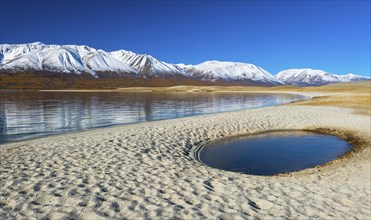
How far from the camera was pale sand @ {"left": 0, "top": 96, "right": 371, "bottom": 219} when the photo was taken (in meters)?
8.53

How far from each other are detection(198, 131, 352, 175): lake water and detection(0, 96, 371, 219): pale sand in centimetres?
136

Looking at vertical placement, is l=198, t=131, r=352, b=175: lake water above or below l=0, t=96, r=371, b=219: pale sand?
below

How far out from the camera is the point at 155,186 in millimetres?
10367

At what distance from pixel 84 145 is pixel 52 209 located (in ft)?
28.9

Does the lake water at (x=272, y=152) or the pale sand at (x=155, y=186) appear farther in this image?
the lake water at (x=272, y=152)

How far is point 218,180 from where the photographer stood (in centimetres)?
1137

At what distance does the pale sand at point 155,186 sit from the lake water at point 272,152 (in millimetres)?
1358

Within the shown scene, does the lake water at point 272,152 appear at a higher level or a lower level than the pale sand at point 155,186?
lower

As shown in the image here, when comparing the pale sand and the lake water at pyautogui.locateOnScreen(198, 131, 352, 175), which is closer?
the pale sand

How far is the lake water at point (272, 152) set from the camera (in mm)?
15229

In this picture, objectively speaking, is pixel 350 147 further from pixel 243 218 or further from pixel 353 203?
pixel 243 218

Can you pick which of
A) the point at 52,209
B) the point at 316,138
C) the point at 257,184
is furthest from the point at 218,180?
the point at 316,138

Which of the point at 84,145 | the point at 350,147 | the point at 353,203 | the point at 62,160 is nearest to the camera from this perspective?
the point at 353,203

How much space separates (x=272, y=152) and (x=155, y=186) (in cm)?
1038
